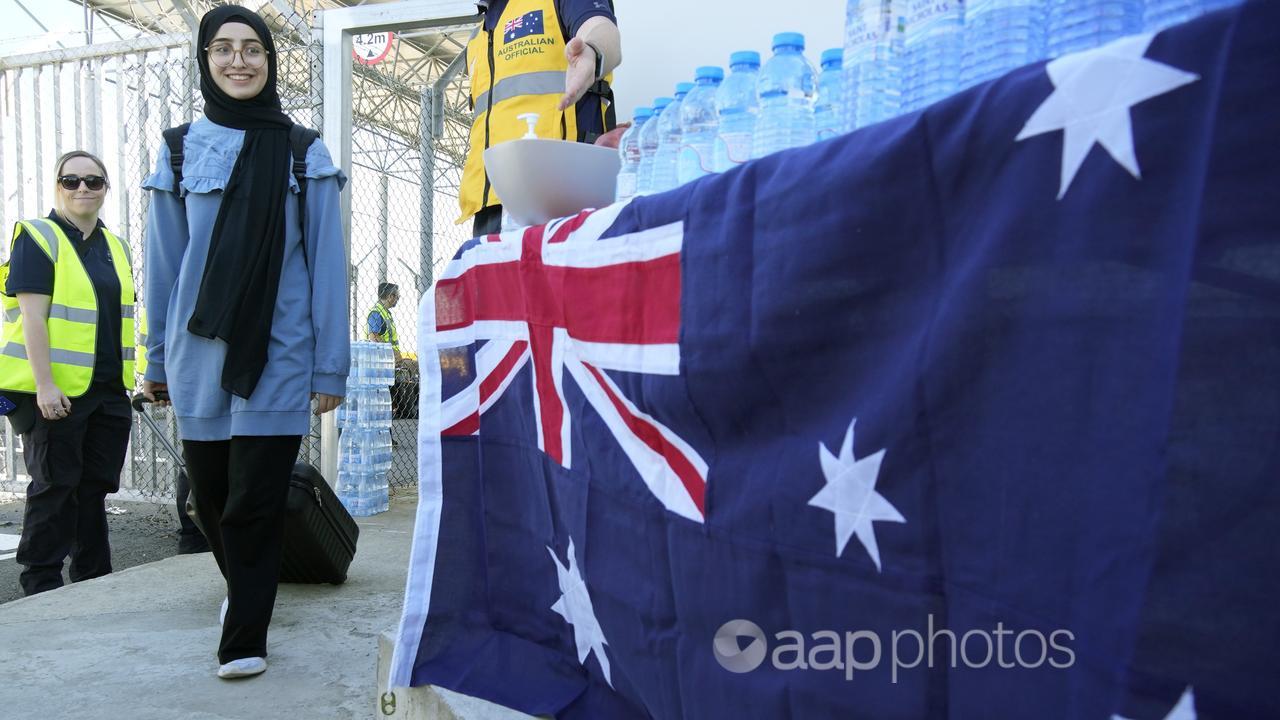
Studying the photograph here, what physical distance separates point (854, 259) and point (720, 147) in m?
0.61

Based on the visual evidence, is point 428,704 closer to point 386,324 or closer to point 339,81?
point 339,81

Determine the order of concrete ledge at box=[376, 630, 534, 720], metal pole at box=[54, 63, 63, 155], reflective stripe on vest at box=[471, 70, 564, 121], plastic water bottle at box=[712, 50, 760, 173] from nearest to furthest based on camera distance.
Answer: plastic water bottle at box=[712, 50, 760, 173]
concrete ledge at box=[376, 630, 534, 720]
reflective stripe on vest at box=[471, 70, 564, 121]
metal pole at box=[54, 63, 63, 155]

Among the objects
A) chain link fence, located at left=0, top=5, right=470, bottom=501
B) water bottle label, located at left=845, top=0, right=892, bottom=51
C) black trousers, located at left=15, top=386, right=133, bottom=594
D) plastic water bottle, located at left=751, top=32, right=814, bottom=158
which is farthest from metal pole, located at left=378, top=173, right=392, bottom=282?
water bottle label, located at left=845, top=0, right=892, bottom=51

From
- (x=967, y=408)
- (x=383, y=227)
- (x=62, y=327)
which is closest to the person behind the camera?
(x=967, y=408)

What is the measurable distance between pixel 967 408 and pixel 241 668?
2.27 metres

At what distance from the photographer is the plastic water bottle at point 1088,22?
2.89 feet

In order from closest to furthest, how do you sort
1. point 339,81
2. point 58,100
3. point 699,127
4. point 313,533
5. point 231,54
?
1. point 699,127
2. point 231,54
3. point 313,533
4. point 339,81
5. point 58,100

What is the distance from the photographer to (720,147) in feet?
4.67

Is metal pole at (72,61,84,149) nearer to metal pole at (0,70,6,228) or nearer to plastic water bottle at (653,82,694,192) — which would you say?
metal pole at (0,70,6,228)

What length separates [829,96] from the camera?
1.30 meters

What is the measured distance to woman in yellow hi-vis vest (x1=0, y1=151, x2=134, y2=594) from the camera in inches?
131

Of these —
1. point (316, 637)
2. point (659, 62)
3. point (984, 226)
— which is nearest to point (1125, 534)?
point (984, 226)

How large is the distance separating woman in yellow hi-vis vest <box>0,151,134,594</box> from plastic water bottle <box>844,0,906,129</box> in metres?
3.40

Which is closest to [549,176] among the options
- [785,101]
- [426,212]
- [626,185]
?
[626,185]
